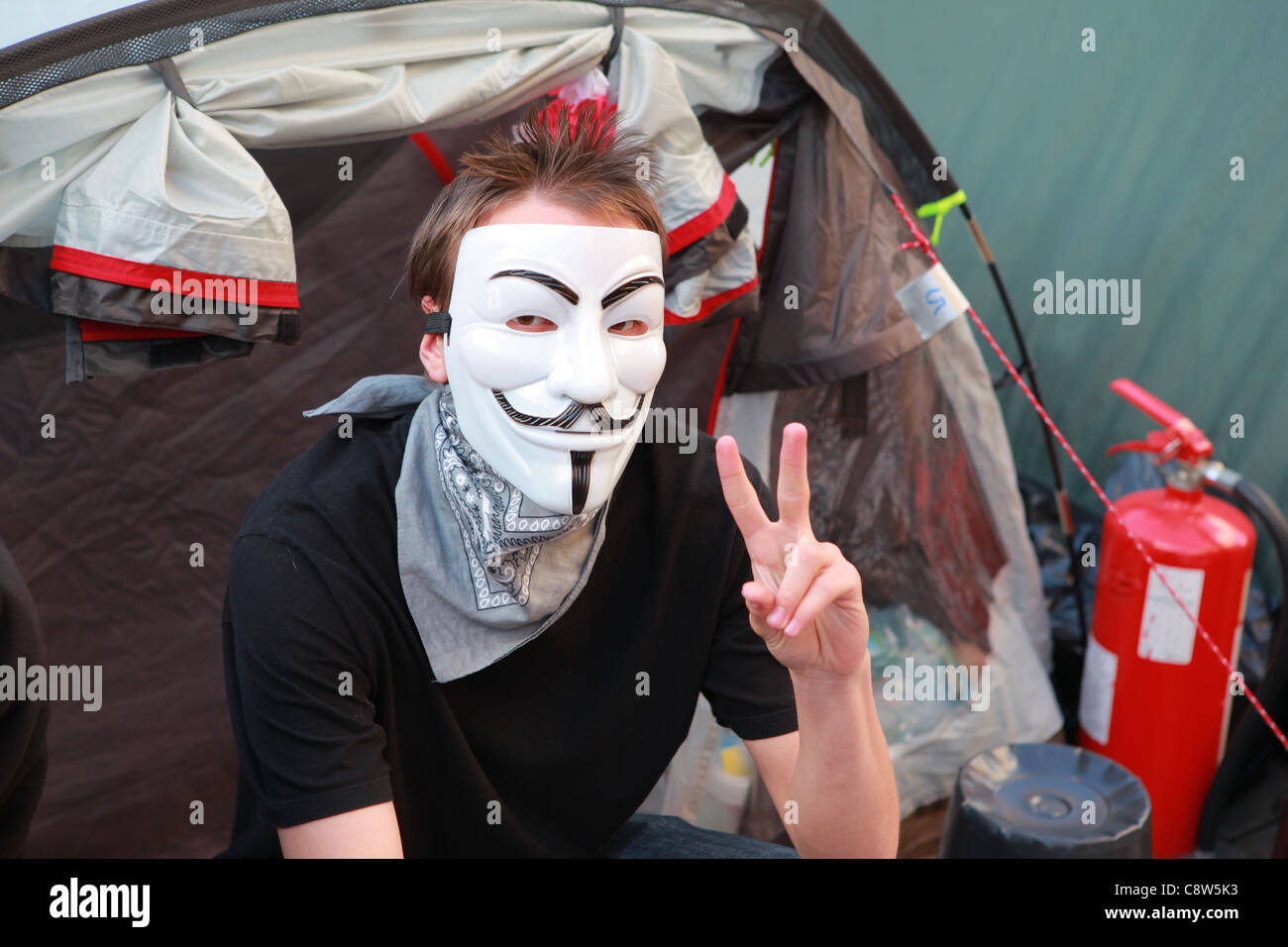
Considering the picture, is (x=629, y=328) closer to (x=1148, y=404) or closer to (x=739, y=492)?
(x=739, y=492)

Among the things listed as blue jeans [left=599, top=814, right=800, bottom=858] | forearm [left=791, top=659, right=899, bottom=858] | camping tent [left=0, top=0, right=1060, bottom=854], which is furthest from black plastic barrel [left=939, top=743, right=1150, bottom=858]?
forearm [left=791, top=659, right=899, bottom=858]

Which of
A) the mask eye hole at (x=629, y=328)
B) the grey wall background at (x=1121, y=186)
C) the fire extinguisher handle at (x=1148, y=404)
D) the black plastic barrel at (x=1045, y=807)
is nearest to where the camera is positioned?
the mask eye hole at (x=629, y=328)

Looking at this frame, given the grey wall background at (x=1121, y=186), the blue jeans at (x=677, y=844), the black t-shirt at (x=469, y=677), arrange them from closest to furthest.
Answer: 1. the black t-shirt at (x=469, y=677)
2. the blue jeans at (x=677, y=844)
3. the grey wall background at (x=1121, y=186)

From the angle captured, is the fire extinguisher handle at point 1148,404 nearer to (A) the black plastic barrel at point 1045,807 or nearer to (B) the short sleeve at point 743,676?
(A) the black plastic barrel at point 1045,807

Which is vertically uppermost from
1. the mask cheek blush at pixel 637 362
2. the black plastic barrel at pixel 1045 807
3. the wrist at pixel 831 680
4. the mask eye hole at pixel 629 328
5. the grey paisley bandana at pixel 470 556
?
the mask eye hole at pixel 629 328

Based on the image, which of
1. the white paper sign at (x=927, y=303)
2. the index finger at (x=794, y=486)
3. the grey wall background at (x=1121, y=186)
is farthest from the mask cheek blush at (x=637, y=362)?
the grey wall background at (x=1121, y=186)

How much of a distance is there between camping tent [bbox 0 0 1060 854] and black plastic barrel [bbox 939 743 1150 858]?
0.85 feet

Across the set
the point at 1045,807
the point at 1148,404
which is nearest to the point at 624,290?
the point at 1045,807

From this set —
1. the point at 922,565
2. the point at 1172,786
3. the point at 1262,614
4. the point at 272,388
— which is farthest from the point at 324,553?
the point at 1262,614

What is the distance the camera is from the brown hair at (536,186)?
1.10 metres

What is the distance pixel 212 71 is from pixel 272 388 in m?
0.61

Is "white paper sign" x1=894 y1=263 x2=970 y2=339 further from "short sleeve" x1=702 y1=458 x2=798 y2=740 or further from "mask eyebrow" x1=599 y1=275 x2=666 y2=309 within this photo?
"mask eyebrow" x1=599 y1=275 x2=666 y2=309

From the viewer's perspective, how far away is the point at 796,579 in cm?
90
